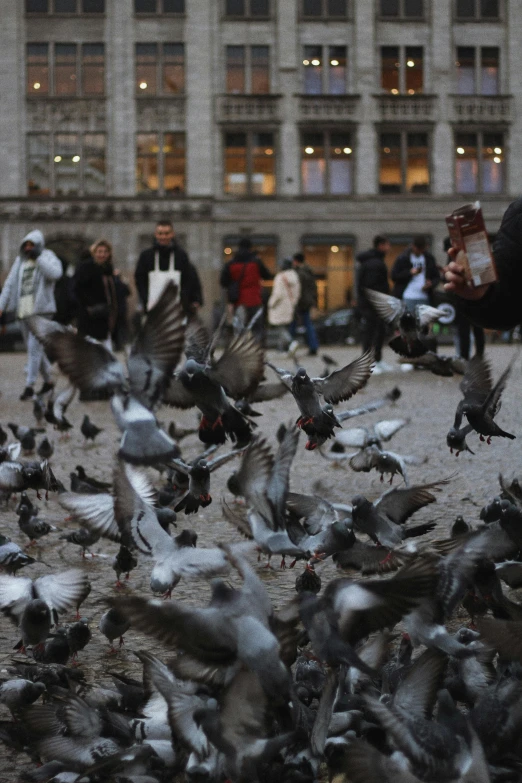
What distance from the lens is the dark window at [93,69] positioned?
40406 millimetres

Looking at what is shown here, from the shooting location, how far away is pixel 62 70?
40.5 m

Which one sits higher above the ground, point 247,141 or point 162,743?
point 247,141

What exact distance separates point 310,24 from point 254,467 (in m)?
39.1

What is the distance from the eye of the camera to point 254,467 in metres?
3.95

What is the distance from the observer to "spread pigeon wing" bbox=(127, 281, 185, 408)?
461cm

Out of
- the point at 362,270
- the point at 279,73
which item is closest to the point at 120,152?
the point at 279,73

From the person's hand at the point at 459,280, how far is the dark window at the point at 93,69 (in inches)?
1520

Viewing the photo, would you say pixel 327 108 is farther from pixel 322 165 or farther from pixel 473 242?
pixel 473 242

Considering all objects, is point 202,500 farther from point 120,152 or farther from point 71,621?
point 120,152

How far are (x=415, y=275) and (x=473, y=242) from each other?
12.8 metres

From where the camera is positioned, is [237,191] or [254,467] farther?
[237,191]

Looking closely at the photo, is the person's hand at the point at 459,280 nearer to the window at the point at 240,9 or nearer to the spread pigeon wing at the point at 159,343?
the spread pigeon wing at the point at 159,343

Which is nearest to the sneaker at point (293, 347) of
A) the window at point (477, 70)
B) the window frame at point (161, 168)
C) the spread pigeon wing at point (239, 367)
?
the spread pigeon wing at point (239, 367)

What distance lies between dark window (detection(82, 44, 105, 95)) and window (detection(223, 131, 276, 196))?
15.8 ft
